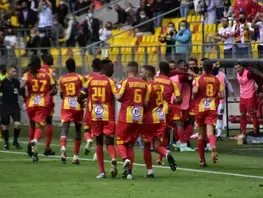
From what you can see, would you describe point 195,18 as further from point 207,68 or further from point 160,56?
point 207,68

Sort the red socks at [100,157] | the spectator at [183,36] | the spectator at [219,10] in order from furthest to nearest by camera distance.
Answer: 1. the spectator at [219,10]
2. the spectator at [183,36]
3. the red socks at [100,157]

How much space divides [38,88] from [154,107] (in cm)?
424

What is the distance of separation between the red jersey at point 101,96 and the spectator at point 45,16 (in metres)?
22.0

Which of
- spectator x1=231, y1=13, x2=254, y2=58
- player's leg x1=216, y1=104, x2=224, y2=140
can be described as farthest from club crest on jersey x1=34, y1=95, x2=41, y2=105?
spectator x1=231, y1=13, x2=254, y2=58

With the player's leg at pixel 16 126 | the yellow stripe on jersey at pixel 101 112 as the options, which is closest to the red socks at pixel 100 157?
the yellow stripe on jersey at pixel 101 112

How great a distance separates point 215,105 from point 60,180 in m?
4.23

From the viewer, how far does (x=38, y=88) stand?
938 inches

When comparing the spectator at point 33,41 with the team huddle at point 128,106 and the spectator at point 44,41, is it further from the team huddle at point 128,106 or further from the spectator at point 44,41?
the team huddle at point 128,106

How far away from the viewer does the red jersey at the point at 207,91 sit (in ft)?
73.2

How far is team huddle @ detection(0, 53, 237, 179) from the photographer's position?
19.7m

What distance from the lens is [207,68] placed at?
22234 millimetres

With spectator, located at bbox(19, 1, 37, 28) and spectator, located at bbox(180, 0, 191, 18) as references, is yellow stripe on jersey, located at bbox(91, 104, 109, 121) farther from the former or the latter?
spectator, located at bbox(19, 1, 37, 28)

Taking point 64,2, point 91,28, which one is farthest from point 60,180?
point 64,2

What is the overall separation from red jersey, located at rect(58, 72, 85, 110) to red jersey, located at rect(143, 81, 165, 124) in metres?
2.84
